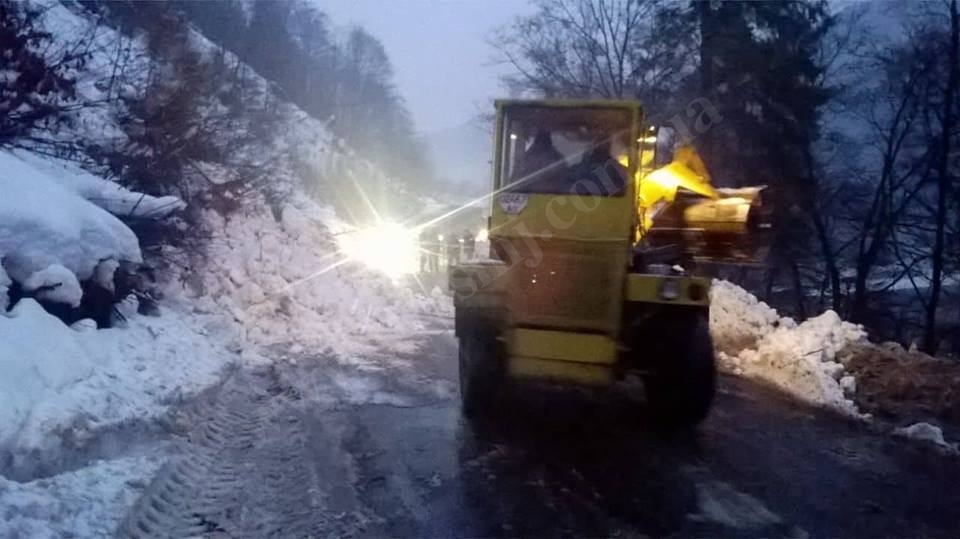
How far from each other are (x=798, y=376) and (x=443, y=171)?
2623 inches

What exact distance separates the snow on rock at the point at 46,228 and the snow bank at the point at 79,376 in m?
0.56

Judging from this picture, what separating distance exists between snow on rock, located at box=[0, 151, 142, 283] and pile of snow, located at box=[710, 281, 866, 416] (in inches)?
299

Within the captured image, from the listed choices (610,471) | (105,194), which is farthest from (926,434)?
(105,194)

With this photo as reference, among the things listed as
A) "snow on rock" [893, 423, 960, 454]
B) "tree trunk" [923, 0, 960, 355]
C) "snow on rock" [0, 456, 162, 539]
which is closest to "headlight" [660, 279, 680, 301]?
"snow on rock" [893, 423, 960, 454]

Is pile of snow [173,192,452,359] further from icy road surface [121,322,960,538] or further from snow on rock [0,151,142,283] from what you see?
icy road surface [121,322,960,538]

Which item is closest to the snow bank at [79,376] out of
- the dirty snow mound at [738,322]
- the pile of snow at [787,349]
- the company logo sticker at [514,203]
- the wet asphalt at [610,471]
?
the wet asphalt at [610,471]

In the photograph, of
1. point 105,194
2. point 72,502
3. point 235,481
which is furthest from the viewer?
point 105,194

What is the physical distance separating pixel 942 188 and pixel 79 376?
24.4m

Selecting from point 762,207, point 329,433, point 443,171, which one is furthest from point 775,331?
point 443,171

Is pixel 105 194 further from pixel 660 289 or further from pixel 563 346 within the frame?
pixel 660 289

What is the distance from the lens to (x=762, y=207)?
9.80 metres

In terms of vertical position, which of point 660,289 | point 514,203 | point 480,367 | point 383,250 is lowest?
point 480,367

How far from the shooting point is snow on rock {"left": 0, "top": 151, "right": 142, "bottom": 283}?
774cm

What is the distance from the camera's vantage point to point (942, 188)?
25.1 metres
